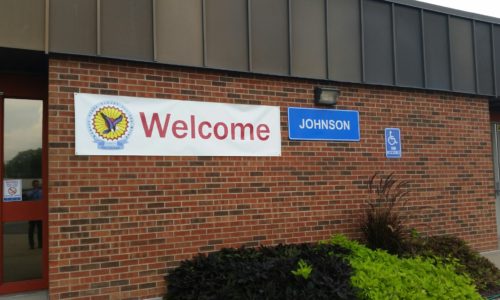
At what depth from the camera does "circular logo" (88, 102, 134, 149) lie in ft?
17.6

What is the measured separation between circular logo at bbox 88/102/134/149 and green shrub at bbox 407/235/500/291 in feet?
13.3

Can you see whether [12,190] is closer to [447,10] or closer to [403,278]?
[403,278]

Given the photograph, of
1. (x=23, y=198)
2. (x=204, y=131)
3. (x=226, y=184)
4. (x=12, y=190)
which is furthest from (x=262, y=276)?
(x=12, y=190)

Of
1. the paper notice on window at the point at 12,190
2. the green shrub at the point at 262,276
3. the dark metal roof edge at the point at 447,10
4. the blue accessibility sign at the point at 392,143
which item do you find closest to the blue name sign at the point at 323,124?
the blue accessibility sign at the point at 392,143

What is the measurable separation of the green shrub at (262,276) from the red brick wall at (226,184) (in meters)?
0.36

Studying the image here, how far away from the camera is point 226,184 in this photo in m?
6.12

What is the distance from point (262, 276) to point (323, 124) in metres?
2.69

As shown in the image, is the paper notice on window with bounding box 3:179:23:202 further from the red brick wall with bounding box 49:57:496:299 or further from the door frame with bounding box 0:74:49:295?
the red brick wall with bounding box 49:57:496:299

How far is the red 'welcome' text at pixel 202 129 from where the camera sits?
5688 millimetres

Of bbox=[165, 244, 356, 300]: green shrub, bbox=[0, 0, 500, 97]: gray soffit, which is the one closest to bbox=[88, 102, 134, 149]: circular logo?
bbox=[0, 0, 500, 97]: gray soffit

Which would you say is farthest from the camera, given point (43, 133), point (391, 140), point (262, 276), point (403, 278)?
point (391, 140)

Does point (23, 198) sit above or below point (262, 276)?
above

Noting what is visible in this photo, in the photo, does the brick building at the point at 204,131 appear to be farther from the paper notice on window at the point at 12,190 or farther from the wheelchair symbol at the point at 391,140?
the wheelchair symbol at the point at 391,140

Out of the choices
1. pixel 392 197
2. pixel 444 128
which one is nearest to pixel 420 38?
pixel 444 128
